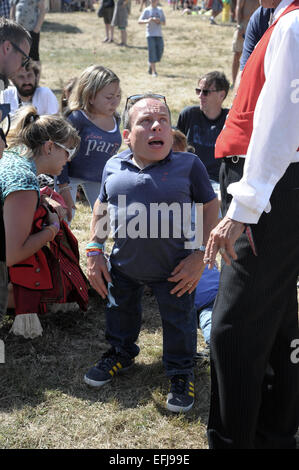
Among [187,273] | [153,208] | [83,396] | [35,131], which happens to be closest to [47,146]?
[35,131]

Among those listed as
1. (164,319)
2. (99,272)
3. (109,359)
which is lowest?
(109,359)

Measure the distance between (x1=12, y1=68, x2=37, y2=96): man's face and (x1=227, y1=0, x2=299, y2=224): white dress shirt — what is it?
333 centimetres

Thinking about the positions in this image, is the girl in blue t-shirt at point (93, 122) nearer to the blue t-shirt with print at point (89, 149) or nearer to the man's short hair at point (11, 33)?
the blue t-shirt with print at point (89, 149)

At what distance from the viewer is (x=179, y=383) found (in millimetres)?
2791

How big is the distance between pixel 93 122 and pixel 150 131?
1.72 m

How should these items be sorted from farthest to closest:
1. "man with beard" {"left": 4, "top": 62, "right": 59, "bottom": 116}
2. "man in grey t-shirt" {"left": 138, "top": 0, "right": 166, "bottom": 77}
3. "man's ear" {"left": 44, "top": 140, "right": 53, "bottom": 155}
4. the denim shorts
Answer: the denim shorts → "man in grey t-shirt" {"left": 138, "top": 0, "right": 166, "bottom": 77} → "man with beard" {"left": 4, "top": 62, "right": 59, "bottom": 116} → "man's ear" {"left": 44, "top": 140, "right": 53, "bottom": 155}

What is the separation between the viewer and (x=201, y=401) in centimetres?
282

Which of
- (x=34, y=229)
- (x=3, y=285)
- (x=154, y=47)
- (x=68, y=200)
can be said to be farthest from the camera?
(x=154, y=47)

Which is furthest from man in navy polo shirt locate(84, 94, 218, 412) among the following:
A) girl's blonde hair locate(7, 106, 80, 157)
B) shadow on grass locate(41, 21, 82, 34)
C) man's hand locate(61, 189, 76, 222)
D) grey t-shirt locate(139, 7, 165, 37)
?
shadow on grass locate(41, 21, 82, 34)

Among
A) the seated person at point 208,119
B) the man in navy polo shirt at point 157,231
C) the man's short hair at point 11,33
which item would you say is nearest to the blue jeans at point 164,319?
the man in navy polo shirt at point 157,231

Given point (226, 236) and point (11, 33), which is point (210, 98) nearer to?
point (11, 33)

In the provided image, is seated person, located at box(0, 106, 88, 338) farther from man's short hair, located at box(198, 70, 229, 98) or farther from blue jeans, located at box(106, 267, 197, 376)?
man's short hair, located at box(198, 70, 229, 98)

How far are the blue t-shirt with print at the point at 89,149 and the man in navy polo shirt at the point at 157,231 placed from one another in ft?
4.49

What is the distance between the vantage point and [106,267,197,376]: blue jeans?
109 inches
